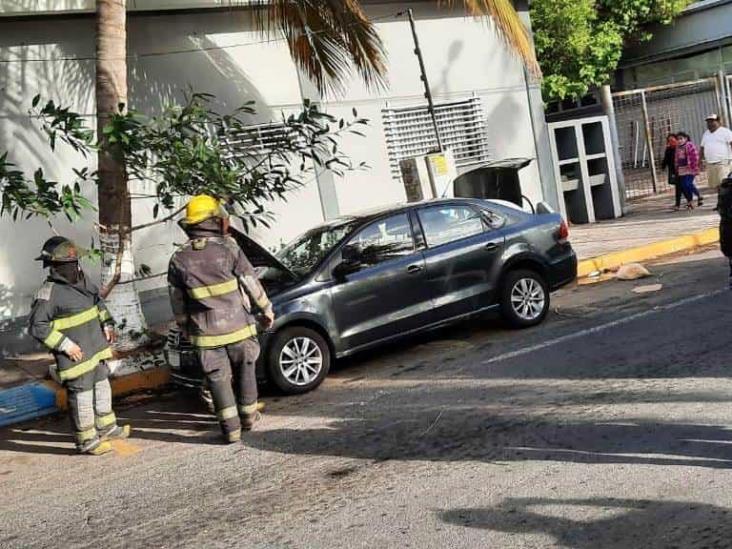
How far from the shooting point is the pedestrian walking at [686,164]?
49.5 ft

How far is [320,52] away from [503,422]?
6857mm

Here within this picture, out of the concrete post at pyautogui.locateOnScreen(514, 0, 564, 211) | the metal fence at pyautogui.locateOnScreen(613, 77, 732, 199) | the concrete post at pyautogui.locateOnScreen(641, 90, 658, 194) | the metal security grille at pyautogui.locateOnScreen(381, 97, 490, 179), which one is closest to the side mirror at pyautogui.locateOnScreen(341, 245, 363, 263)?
the metal security grille at pyautogui.locateOnScreen(381, 97, 490, 179)

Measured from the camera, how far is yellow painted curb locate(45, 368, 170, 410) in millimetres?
8454

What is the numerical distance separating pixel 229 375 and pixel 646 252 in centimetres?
792

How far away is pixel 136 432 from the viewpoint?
6.92 meters

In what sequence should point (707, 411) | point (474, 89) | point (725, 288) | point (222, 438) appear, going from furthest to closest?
point (474, 89)
point (725, 288)
point (222, 438)
point (707, 411)

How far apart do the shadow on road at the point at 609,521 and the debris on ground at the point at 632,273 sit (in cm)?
697

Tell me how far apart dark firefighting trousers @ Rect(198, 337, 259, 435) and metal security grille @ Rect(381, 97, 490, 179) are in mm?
7955

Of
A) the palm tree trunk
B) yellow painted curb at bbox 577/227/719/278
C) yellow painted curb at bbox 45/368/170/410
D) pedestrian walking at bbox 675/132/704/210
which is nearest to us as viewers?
yellow painted curb at bbox 45/368/170/410

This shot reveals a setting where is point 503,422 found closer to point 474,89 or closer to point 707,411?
point 707,411

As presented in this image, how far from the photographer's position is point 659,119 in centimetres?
1945

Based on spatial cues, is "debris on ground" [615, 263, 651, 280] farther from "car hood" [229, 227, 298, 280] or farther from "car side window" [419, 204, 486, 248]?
"car hood" [229, 227, 298, 280]

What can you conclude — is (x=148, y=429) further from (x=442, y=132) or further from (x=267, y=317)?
(x=442, y=132)

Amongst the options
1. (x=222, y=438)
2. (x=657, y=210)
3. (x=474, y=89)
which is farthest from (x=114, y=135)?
(x=657, y=210)
